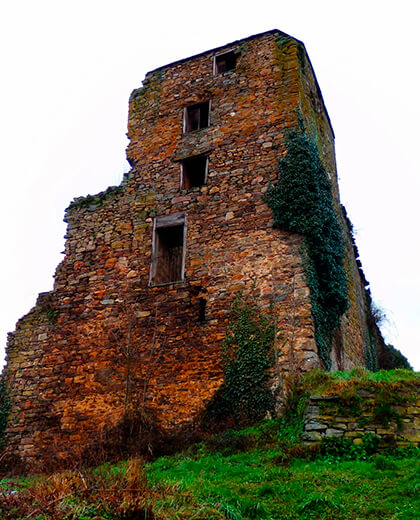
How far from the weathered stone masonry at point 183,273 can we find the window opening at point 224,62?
0.62 ft

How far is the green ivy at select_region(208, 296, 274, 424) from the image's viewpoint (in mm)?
9258

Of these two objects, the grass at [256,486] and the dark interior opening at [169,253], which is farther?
the dark interior opening at [169,253]

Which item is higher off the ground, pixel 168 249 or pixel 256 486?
pixel 168 249

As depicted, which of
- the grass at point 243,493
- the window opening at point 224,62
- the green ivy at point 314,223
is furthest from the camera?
the window opening at point 224,62

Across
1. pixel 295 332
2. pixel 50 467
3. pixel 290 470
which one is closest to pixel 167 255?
pixel 295 332

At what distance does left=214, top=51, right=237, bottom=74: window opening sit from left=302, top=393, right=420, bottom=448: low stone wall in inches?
343

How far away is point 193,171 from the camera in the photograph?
1268 cm

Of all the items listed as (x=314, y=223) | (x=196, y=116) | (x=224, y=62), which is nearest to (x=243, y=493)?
(x=314, y=223)

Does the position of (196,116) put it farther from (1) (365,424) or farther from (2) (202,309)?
(1) (365,424)

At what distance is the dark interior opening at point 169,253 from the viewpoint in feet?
38.8

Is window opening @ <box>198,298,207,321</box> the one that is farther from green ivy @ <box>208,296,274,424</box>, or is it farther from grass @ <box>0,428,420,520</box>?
grass @ <box>0,428,420,520</box>

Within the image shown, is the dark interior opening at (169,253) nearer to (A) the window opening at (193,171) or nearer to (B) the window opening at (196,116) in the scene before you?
(A) the window opening at (193,171)

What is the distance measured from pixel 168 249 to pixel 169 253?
10cm

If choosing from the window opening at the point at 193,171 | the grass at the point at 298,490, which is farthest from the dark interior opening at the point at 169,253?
the grass at the point at 298,490
